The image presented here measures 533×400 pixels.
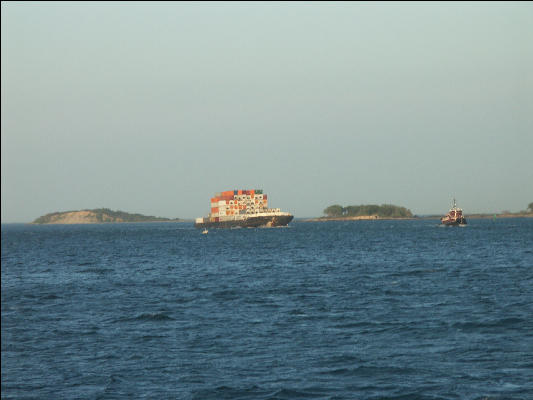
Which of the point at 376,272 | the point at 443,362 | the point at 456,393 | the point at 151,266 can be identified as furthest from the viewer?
the point at 151,266

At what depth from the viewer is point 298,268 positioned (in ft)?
221

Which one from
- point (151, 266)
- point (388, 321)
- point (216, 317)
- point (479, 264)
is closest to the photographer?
point (388, 321)

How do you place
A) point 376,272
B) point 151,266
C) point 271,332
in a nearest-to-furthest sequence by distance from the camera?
point 271,332
point 376,272
point 151,266

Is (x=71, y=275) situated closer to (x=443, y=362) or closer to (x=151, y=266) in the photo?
(x=151, y=266)

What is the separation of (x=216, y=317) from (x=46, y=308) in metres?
12.2

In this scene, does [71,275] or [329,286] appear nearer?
[329,286]

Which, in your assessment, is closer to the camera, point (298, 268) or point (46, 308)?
point (46, 308)

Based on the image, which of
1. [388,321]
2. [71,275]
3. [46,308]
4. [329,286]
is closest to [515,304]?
[388,321]

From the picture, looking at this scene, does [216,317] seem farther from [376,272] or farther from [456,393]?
[376,272]

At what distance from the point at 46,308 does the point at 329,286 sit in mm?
21417

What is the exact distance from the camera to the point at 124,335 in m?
29.7

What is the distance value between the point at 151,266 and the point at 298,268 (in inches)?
726

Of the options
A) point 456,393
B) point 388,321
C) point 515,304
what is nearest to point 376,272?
point 515,304

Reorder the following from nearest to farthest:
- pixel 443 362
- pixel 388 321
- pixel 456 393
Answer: pixel 456 393 → pixel 443 362 → pixel 388 321
